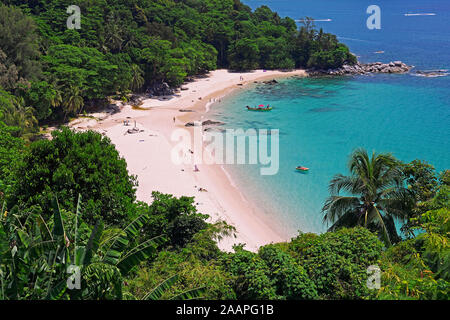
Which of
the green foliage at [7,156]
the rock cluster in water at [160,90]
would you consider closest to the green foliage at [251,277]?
the green foliage at [7,156]

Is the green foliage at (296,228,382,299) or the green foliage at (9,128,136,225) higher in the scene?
the green foliage at (9,128,136,225)

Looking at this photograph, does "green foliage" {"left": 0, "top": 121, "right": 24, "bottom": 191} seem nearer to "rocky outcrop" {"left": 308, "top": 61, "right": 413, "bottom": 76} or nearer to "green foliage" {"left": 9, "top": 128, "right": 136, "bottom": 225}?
"green foliage" {"left": 9, "top": 128, "right": 136, "bottom": 225}

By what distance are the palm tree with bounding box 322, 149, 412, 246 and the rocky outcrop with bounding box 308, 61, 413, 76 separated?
6129cm

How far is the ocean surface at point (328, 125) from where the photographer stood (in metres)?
28.8

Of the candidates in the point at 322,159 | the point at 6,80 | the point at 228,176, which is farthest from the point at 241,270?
the point at 6,80

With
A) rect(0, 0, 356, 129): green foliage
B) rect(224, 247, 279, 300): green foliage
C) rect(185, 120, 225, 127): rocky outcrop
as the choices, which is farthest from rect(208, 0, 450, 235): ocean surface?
rect(224, 247, 279, 300): green foliage

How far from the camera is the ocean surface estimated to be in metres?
28.8

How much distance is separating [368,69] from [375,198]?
220 feet

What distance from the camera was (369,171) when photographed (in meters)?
14.6

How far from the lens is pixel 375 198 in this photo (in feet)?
48.1

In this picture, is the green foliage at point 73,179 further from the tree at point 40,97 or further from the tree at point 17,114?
the tree at point 40,97

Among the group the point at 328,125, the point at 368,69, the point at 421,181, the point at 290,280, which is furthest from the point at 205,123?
the point at 368,69

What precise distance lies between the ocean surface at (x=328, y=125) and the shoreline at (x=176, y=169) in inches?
58.6

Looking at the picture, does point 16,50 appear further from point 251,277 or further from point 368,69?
point 368,69
